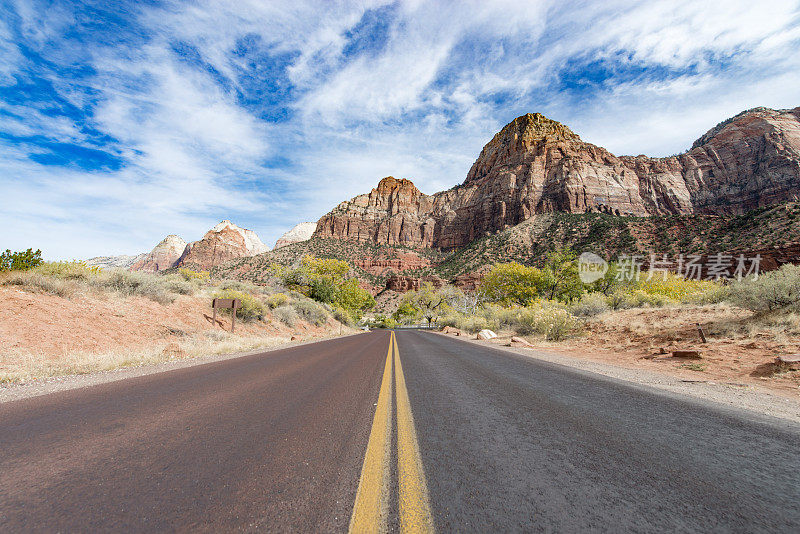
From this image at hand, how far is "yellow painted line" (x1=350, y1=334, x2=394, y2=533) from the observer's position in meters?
1.58

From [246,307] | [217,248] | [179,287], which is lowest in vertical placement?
[246,307]

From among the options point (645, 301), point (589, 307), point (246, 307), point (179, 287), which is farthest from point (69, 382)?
point (645, 301)

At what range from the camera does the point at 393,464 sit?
224 centimetres

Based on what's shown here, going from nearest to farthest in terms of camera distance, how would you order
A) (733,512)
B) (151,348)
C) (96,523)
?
(96,523) < (733,512) < (151,348)

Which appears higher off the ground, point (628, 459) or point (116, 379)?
point (628, 459)

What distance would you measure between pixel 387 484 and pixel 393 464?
30 centimetres

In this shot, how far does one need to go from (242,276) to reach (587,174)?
11837 cm

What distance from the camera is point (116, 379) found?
18.8ft

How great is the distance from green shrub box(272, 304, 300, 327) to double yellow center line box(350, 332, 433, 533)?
18.6 m

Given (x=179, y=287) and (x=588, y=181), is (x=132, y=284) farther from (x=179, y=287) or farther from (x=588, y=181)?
(x=588, y=181)

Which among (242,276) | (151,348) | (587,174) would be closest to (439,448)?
(151,348)

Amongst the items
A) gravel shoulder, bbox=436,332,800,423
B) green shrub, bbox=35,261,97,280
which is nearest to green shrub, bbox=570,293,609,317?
gravel shoulder, bbox=436,332,800,423

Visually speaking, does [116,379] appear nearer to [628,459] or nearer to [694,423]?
[628,459]

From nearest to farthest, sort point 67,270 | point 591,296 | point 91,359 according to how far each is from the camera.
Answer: point 91,359 → point 67,270 → point 591,296
